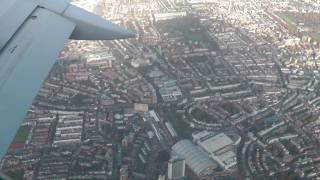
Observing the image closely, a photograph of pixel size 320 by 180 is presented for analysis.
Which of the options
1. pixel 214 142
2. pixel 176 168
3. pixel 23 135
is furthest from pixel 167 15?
pixel 176 168

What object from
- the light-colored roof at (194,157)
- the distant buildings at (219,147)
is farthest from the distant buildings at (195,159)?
the distant buildings at (219,147)

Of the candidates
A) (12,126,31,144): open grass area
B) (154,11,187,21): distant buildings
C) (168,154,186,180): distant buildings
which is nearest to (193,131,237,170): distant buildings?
(168,154,186,180): distant buildings

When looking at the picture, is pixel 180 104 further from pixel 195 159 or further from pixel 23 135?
pixel 23 135

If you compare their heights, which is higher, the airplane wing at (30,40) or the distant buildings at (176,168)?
the airplane wing at (30,40)

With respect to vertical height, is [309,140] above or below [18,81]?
below

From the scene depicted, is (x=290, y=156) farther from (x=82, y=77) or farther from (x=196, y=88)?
(x=82, y=77)

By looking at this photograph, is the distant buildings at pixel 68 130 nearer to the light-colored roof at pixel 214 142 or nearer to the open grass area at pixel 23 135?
the open grass area at pixel 23 135

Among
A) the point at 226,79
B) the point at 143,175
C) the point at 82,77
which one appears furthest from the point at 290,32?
the point at 143,175
